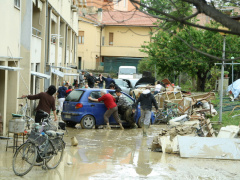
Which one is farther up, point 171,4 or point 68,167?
point 171,4

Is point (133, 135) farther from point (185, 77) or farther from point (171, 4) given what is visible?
point (185, 77)

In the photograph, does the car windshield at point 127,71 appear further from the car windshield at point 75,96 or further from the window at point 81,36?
Result: the car windshield at point 75,96

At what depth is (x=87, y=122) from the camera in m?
18.6

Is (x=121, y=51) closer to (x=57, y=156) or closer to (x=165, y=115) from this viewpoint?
(x=165, y=115)

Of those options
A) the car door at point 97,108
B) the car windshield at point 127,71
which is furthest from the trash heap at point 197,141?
the car windshield at point 127,71

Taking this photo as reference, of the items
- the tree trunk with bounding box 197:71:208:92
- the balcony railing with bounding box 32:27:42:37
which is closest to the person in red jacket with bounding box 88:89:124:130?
the balcony railing with bounding box 32:27:42:37

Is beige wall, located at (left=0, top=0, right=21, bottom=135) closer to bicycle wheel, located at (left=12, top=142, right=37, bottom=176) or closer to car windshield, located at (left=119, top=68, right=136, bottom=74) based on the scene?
bicycle wheel, located at (left=12, top=142, right=37, bottom=176)

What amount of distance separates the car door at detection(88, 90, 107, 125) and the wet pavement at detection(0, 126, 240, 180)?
147 inches

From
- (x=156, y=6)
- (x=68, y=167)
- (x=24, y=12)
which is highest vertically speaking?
(x=24, y=12)

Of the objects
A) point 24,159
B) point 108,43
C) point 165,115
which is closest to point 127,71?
point 108,43

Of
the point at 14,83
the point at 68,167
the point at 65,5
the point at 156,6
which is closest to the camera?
the point at 156,6

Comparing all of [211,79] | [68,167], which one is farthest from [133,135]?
[211,79]

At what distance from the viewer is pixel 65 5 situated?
117ft

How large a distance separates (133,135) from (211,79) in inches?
1074
